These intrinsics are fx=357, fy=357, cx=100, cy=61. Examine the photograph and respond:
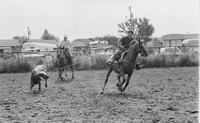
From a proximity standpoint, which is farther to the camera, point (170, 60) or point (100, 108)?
point (170, 60)

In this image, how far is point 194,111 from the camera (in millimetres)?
7660

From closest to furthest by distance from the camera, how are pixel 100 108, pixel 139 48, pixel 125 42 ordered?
pixel 100 108 → pixel 139 48 → pixel 125 42

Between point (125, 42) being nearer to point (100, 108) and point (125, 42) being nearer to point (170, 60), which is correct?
point (100, 108)

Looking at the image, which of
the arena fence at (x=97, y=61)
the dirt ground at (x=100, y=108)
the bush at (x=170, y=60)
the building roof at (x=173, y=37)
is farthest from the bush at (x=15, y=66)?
the building roof at (x=173, y=37)

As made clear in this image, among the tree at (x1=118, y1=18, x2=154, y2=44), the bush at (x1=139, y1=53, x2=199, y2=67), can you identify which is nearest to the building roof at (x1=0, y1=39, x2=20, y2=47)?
the tree at (x1=118, y1=18, x2=154, y2=44)

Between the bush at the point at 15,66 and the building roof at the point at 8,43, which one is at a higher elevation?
the building roof at the point at 8,43

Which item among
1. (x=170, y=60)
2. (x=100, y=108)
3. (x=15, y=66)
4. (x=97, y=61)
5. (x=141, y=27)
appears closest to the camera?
(x=100, y=108)

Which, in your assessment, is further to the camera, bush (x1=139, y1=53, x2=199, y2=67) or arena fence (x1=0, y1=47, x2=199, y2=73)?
bush (x1=139, y1=53, x2=199, y2=67)

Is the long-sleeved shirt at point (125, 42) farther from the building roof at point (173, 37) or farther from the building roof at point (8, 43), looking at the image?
the building roof at point (173, 37)

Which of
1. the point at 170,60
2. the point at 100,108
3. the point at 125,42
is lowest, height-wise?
the point at 100,108

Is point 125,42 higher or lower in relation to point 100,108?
higher

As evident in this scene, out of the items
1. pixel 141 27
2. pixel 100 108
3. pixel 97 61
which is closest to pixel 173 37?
pixel 141 27

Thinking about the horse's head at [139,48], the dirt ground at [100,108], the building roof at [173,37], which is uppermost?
the building roof at [173,37]

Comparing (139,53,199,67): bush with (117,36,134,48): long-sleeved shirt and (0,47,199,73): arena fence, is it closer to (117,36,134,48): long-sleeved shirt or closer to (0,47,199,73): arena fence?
(0,47,199,73): arena fence
